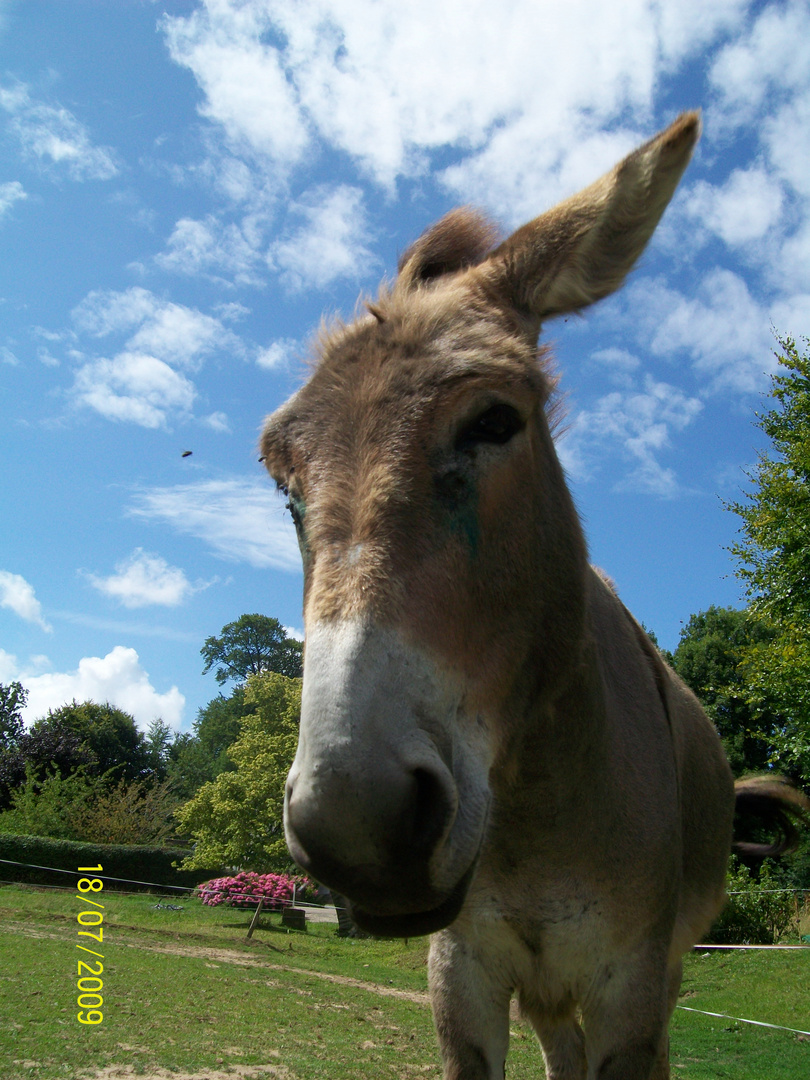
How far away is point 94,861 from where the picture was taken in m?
31.3

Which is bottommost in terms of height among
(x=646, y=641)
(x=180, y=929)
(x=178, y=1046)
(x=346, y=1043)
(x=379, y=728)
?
(x=180, y=929)

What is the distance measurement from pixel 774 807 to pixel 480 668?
5320 mm

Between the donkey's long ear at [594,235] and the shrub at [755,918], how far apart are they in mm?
20088

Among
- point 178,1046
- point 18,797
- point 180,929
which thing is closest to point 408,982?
point 180,929

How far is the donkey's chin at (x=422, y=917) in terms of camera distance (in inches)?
60.6

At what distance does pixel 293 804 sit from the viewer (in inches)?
57.6

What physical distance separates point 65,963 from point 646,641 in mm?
11260

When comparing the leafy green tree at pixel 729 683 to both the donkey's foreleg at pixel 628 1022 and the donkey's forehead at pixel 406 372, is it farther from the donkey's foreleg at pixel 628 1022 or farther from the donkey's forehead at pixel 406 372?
the donkey's forehead at pixel 406 372

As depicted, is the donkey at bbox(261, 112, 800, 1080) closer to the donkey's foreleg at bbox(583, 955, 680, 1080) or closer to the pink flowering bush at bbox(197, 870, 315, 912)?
the donkey's foreleg at bbox(583, 955, 680, 1080)

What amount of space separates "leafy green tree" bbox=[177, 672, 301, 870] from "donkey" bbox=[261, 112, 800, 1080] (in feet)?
93.5

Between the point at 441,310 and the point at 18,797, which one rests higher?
the point at 441,310

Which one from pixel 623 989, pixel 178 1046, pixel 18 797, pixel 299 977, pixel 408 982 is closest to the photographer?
pixel 623 989

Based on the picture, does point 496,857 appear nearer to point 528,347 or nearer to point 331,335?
point 528,347

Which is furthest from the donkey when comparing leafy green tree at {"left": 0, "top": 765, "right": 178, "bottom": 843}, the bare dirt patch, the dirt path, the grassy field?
leafy green tree at {"left": 0, "top": 765, "right": 178, "bottom": 843}
